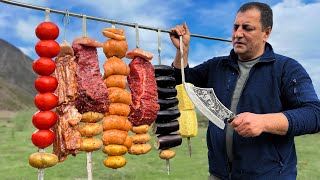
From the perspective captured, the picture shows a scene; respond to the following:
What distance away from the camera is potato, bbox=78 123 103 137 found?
120 inches

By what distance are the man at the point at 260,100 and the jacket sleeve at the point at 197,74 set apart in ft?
1.32

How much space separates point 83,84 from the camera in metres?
3.02

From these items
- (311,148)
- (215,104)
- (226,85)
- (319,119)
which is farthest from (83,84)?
(311,148)

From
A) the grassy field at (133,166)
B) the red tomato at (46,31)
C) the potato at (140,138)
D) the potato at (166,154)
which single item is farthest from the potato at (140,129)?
the grassy field at (133,166)

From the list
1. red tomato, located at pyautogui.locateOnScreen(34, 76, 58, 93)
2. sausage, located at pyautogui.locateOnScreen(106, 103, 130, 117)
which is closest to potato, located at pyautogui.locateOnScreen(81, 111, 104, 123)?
sausage, located at pyautogui.locateOnScreen(106, 103, 130, 117)

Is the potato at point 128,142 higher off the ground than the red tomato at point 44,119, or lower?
lower

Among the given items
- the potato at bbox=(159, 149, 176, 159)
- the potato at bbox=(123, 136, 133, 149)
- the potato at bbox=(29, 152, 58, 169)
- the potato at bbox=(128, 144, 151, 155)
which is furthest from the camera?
the potato at bbox=(159, 149, 176, 159)

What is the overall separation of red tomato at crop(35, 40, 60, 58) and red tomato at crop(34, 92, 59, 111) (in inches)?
11.5

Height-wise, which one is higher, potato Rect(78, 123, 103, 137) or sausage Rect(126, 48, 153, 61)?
sausage Rect(126, 48, 153, 61)

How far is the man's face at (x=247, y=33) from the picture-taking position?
332 cm

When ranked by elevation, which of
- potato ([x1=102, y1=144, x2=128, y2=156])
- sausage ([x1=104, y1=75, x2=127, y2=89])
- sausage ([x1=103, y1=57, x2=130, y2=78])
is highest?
sausage ([x1=103, y1=57, x2=130, y2=78])

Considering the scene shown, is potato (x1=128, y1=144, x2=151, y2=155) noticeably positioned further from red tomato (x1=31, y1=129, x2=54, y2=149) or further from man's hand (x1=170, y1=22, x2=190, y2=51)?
man's hand (x1=170, y1=22, x2=190, y2=51)

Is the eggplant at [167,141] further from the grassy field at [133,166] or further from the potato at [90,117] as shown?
the grassy field at [133,166]

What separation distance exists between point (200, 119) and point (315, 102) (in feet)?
52.8
